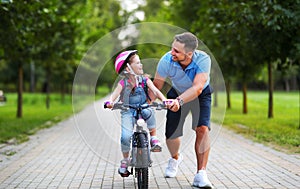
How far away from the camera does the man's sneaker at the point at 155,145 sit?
268 inches

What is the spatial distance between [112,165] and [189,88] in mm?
2920

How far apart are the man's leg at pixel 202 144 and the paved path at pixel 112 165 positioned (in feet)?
1.10

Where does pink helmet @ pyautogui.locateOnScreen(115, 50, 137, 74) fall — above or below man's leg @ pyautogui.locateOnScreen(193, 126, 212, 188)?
above

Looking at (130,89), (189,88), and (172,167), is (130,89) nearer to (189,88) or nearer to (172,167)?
(189,88)

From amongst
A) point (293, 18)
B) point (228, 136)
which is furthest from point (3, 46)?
point (293, 18)

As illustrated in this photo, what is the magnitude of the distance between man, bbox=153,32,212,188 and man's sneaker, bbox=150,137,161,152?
436mm

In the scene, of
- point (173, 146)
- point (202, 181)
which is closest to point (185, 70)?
point (173, 146)

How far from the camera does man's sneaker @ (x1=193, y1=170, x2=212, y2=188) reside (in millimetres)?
6916

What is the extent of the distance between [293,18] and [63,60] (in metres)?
14.2

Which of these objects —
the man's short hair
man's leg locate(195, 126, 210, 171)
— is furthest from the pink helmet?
man's leg locate(195, 126, 210, 171)

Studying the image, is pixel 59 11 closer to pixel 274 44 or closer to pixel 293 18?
pixel 274 44

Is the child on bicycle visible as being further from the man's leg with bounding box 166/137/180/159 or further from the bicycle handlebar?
the man's leg with bounding box 166/137/180/159

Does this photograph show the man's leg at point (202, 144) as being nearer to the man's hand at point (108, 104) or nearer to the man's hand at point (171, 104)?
the man's hand at point (171, 104)

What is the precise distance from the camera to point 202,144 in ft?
23.6
